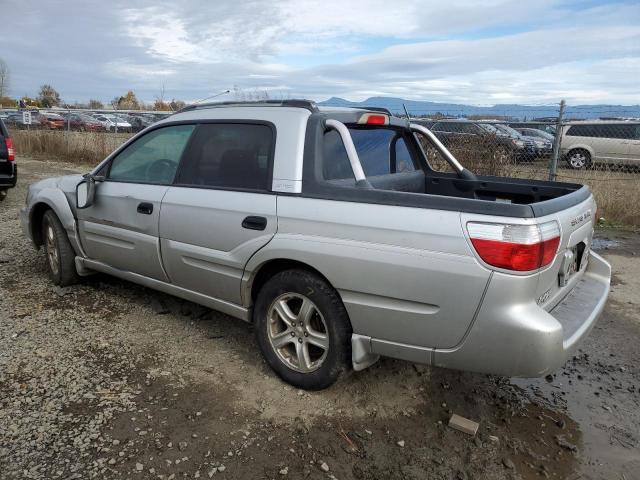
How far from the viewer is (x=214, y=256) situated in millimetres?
3500

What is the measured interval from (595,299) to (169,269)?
2.91 meters

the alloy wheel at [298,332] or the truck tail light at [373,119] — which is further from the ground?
the truck tail light at [373,119]

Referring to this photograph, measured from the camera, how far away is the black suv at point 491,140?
346 inches

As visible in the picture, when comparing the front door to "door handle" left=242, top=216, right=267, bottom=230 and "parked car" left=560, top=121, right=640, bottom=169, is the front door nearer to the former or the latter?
"door handle" left=242, top=216, right=267, bottom=230

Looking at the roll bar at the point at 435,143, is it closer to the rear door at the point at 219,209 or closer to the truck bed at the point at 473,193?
the truck bed at the point at 473,193

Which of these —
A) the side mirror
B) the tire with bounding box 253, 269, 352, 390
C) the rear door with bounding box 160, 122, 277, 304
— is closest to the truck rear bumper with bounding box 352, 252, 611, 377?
the tire with bounding box 253, 269, 352, 390

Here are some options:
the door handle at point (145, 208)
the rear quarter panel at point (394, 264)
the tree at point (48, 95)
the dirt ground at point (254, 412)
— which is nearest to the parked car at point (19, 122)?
the dirt ground at point (254, 412)

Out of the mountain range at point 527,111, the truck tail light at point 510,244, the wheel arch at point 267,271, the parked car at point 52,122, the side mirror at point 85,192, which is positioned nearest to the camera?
the truck tail light at point 510,244

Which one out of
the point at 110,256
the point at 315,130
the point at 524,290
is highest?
the point at 315,130

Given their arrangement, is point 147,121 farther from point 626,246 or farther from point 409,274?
point 409,274

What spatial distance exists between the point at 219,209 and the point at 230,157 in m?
0.39

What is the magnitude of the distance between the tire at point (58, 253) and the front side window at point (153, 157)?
0.89 meters

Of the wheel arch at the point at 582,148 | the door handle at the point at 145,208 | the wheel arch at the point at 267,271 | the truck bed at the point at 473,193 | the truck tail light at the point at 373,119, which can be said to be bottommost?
the wheel arch at the point at 267,271

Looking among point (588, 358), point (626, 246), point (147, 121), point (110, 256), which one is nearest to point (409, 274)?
point (588, 358)
